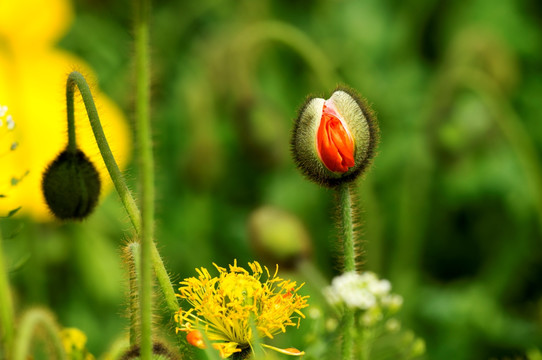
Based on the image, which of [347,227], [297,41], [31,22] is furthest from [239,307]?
[31,22]

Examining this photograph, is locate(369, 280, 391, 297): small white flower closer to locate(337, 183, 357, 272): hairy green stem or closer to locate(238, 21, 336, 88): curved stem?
locate(337, 183, 357, 272): hairy green stem

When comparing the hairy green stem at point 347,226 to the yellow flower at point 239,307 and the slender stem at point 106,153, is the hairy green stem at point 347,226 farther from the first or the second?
the slender stem at point 106,153

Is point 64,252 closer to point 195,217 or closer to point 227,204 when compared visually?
point 195,217

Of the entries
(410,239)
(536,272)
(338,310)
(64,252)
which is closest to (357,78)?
(410,239)

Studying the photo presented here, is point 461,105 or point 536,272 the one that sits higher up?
point 461,105

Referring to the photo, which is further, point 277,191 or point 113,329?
point 277,191

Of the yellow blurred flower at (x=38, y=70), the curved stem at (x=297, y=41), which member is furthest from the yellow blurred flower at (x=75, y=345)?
the curved stem at (x=297, y=41)
